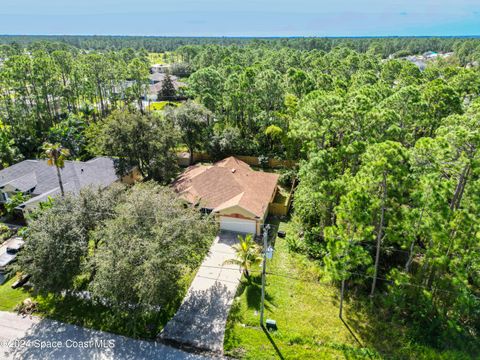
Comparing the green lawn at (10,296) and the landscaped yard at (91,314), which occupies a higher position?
the landscaped yard at (91,314)

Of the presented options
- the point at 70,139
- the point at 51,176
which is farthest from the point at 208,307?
the point at 70,139

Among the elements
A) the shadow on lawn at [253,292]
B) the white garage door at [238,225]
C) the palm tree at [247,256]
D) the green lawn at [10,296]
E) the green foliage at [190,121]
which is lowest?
the green lawn at [10,296]

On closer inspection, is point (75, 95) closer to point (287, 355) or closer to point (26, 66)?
point (26, 66)

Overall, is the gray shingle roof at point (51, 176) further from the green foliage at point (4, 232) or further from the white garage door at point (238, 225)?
the white garage door at point (238, 225)

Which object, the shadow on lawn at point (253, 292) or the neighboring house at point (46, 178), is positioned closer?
the shadow on lawn at point (253, 292)

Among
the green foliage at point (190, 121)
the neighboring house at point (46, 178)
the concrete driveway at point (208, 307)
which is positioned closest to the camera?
the concrete driveway at point (208, 307)

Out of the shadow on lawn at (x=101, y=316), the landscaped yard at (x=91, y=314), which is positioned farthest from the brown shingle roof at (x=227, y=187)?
the shadow on lawn at (x=101, y=316)

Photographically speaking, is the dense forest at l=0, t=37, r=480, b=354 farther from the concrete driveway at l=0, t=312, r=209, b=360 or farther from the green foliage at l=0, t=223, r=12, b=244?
the green foliage at l=0, t=223, r=12, b=244

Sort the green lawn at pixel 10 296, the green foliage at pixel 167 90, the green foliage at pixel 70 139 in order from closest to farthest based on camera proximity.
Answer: the green lawn at pixel 10 296 → the green foliage at pixel 70 139 → the green foliage at pixel 167 90

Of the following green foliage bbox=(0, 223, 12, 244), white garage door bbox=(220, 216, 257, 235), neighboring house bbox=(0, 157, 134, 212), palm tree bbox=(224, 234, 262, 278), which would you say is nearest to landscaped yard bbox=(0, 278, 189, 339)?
palm tree bbox=(224, 234, 262, 278)
